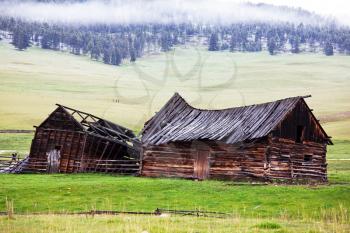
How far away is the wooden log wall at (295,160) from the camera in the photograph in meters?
35.4

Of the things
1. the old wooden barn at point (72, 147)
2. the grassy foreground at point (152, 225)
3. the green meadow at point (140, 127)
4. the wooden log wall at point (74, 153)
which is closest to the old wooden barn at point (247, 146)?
the green meadow at point (140, 127)

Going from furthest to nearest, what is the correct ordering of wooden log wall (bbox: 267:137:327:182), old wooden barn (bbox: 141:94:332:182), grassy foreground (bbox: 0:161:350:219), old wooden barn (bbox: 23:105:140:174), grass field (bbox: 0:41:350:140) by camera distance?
grass field (bbox: 0:41:350:140)
old wooden barn (bbox: 23:105:140:174)
old wooden barn (bbox: 141:94:332:182)
wooden log wall (bbox: 267:137:327:182)
grassy foreground (bbox: 0:161:350:219)

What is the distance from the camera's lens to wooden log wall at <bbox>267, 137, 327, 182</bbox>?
35375 mm

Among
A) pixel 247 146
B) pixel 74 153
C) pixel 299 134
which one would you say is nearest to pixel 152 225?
pixel 247 146

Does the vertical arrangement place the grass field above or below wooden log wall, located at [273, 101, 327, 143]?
above

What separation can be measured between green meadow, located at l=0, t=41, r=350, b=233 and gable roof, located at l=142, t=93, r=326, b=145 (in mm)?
3732

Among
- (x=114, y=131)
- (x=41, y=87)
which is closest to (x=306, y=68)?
(x=41, y=87)

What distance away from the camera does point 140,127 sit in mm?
82125

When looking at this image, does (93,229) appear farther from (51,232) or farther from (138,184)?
(138,184)

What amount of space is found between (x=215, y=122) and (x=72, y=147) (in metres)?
10.0

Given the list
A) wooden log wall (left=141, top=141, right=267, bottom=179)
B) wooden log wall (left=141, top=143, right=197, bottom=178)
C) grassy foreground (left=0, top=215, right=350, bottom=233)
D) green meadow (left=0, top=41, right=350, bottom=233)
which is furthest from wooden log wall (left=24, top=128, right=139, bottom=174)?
grassy foreground (left=0, top=215, right=350, bottom=233)

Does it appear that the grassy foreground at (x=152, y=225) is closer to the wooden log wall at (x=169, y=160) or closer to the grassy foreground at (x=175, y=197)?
the grassy foreground at (x=175, y=197)

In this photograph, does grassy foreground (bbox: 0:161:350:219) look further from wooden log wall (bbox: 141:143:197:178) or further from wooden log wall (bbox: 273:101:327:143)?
wooden log wall (bbox: 141:143:197:178)

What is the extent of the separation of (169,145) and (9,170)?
11385 millimetres
